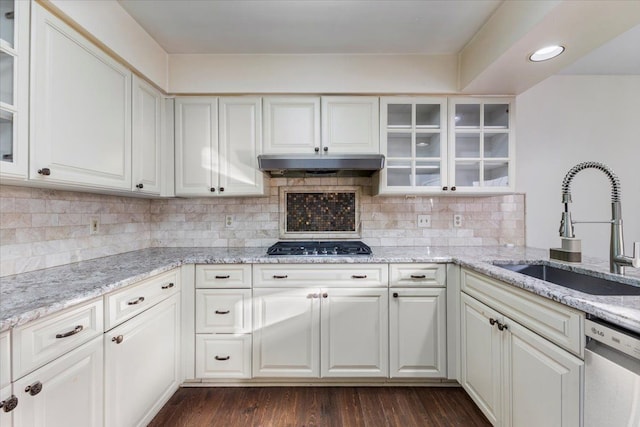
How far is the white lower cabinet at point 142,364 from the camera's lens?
1.32 meters

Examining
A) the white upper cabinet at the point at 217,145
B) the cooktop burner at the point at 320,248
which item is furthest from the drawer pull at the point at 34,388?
the white upper cabinet at the point at 217,145

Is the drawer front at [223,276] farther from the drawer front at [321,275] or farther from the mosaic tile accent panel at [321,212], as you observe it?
the mosaic tile accent panel at [321,212]

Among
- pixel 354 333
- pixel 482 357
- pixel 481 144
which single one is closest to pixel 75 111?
pixel 354 333

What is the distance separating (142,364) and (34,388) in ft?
2.11

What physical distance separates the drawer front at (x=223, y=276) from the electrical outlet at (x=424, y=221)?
1.52m

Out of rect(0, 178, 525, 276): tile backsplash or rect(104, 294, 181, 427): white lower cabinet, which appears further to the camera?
rect(0, 178, 525, 276): tile backsplash

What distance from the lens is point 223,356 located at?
196 centimetres

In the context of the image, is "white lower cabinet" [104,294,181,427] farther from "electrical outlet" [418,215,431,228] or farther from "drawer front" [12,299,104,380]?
"electrical outlet" [418,215,431,228]

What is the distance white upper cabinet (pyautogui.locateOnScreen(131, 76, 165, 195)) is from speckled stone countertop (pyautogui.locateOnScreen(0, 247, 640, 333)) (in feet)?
1.78

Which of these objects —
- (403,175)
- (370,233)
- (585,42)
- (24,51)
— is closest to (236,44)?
(24,51)

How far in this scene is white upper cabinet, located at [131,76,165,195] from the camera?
6.32 ft

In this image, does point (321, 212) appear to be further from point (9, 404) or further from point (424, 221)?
point (9, 404)

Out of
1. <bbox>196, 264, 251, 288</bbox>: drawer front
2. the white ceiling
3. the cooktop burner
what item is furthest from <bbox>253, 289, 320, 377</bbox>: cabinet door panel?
the white ceiling

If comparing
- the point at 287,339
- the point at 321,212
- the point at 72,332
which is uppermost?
the point at 321,212
